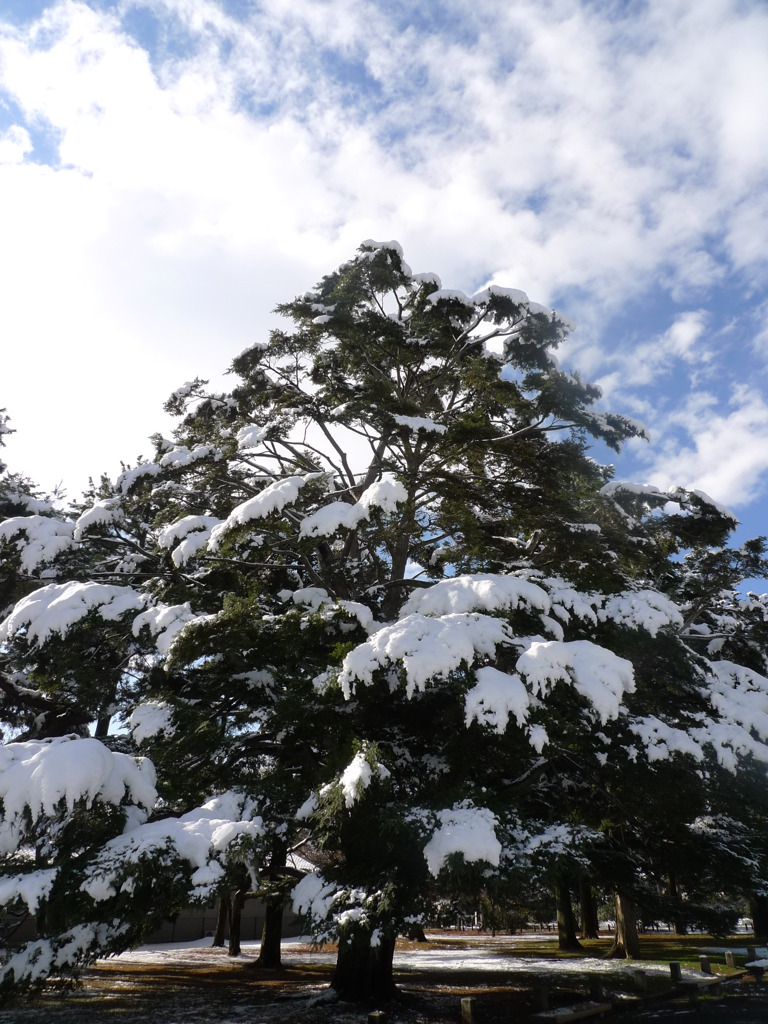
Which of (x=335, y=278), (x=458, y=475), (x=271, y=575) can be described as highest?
(x=335, y=278)

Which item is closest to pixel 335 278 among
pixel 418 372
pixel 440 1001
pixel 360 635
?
pixel 418 372

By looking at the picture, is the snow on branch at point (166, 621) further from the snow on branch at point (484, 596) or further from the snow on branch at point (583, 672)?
the snow on branch at point (583, 672)

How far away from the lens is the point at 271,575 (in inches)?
524

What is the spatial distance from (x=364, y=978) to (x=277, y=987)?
14.3 ft

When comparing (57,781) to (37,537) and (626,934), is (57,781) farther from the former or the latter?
(626,934)

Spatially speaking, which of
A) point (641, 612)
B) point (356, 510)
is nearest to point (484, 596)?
point (356, 510)

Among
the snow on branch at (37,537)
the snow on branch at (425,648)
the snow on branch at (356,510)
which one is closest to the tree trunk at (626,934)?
the snow on branch at (425,648)

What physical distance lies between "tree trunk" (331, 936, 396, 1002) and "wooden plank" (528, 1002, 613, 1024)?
9.59ft

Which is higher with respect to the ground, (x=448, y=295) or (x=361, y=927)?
(x=448, y=295)

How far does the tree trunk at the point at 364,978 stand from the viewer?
476 inches

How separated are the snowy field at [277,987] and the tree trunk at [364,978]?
36 centimetres

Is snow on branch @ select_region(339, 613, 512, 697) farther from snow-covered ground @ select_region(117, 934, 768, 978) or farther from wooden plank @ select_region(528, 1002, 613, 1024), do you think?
snow-covered ground @ select_region(117, 934, 768, 978)

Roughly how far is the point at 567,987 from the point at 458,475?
12134mm

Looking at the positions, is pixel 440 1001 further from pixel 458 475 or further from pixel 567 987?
pixel 458 475
